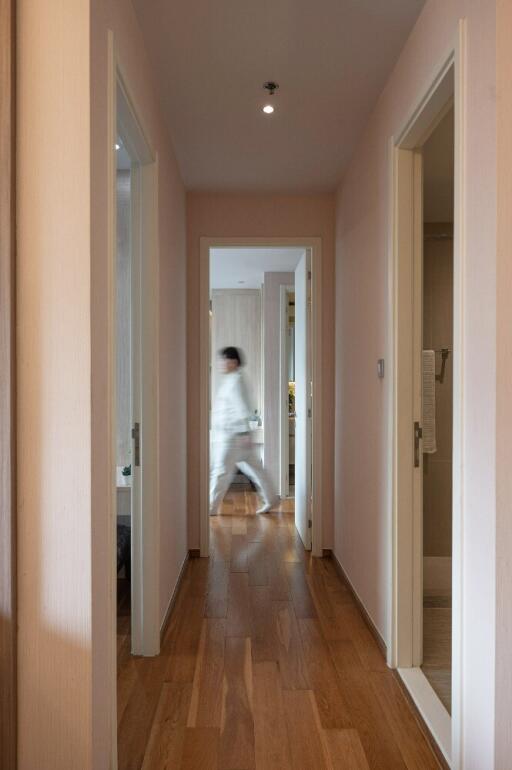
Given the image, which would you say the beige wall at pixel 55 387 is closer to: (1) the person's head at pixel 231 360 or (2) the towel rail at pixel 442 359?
(2) the towel rail at pixel 442 359

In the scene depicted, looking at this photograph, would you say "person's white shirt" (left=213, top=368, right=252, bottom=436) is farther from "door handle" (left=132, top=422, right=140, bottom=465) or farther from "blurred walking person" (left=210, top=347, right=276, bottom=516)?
"door handle" (left=132, top=422, right=140, bottom=465)

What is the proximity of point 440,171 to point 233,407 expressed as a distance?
2727 millimetres

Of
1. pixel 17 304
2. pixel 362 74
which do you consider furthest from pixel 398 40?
pixel 17 304

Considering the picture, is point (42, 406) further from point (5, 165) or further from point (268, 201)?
point (268, 201)

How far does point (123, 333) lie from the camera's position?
3.35m

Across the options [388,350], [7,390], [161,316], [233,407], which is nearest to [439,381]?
[388,350]

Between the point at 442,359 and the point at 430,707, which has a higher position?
the point at 442,359

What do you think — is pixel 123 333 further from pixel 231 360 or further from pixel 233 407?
→ pixel 233 407

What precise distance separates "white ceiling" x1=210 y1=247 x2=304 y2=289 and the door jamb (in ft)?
11.4

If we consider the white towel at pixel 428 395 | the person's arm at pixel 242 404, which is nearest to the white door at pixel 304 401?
the person's arm at pixel 242 404

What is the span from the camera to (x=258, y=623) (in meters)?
2.93

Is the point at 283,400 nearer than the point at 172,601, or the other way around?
the point at 172,601

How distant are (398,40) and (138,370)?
171cm

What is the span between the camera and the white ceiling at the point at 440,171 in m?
Answer: 2.69
